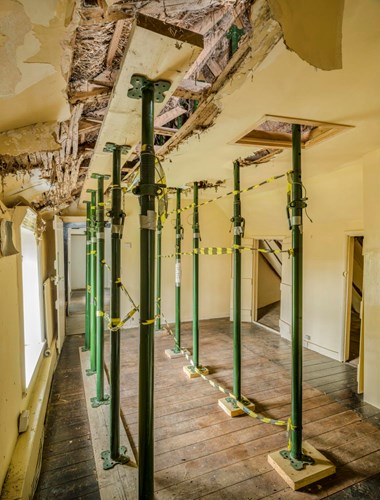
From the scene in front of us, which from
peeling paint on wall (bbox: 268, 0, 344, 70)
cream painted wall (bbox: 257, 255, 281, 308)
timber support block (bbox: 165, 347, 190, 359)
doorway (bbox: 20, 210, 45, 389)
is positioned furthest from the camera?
cream painted wall (bbox: 257, 255, 281, 308)

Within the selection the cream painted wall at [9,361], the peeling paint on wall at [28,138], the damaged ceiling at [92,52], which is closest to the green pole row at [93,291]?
the cream painted wall at [9,361]

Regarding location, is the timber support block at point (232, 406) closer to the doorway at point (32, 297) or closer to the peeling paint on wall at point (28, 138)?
the doorway at point (32, 297)

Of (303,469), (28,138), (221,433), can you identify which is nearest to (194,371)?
(221,433)

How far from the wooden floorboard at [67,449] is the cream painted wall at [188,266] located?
84.4 inches

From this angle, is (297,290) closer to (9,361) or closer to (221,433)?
(221,433)

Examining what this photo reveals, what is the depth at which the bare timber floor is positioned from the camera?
1.68m

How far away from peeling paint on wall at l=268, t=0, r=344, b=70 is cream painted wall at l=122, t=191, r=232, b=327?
379 centimetres

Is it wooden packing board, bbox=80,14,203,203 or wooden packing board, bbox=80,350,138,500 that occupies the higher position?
wooden packing board, bbox=80,14,203,203

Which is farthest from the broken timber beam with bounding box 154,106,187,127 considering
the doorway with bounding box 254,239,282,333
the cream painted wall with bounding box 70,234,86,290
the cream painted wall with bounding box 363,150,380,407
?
the cream painted wall with bounding box 70,234,86,290

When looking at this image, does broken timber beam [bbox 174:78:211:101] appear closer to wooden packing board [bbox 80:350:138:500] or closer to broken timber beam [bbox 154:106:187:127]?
broken timber beam [bbox 154:106:187:127]

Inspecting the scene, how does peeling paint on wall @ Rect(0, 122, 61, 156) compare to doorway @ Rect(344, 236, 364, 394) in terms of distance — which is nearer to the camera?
peeling paint on wall @ Rect(0, 122, 61, 156)

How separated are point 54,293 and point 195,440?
310 cm

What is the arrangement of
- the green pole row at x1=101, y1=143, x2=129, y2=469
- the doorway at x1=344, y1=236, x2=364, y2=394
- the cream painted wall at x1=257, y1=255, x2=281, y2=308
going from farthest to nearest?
1. the cream painted wall at x1=257, y1=255, x2=281, y2=308
2. the doorway at x1=344, y1=236, x2=364, y2=394
3. the green pole row at x1=101, y1=143, x2=129, y2=469

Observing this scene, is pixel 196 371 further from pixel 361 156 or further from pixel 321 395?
pixel 361 156
